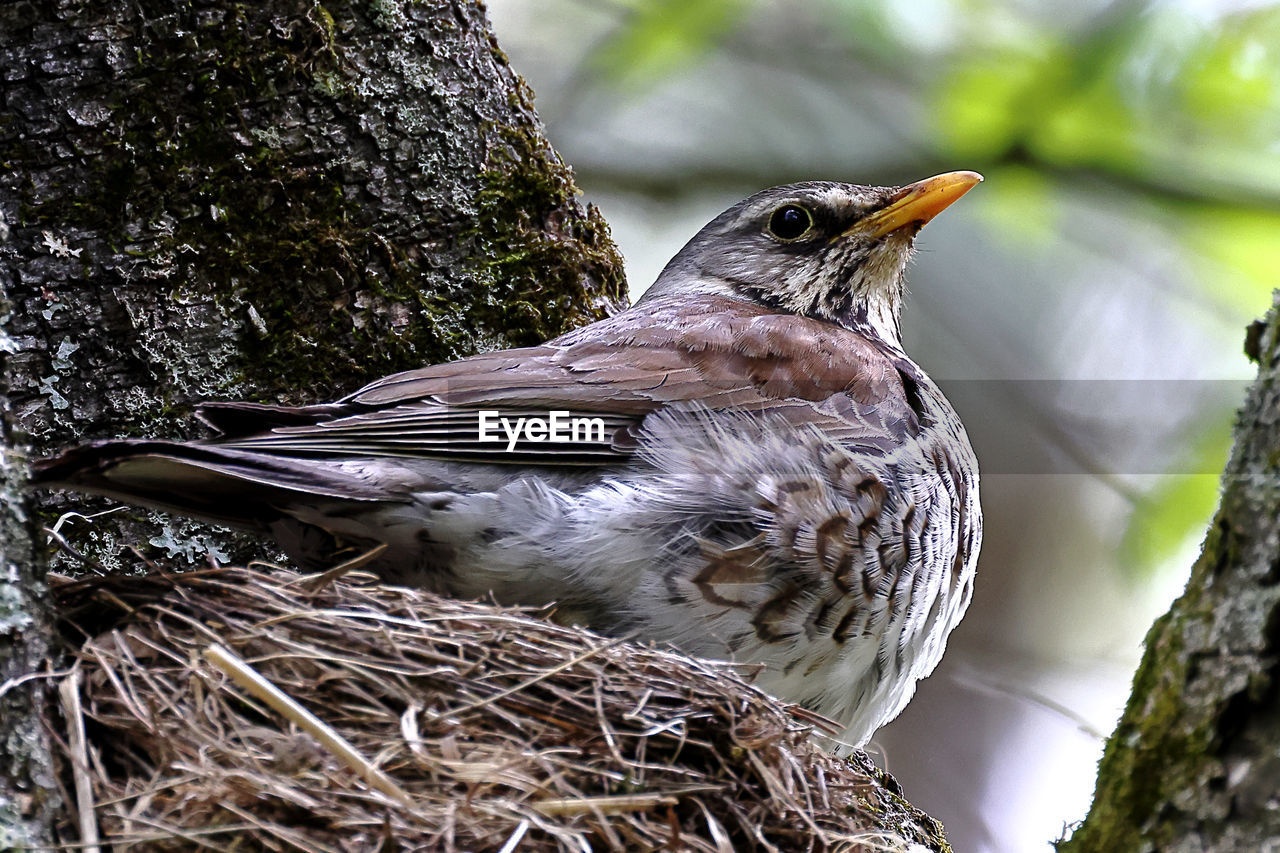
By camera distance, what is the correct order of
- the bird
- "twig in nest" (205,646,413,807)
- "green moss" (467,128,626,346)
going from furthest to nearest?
1. "green moss" (467,128,626,346)
2. the bird
3. "twig in nest" (205,646,413,807)

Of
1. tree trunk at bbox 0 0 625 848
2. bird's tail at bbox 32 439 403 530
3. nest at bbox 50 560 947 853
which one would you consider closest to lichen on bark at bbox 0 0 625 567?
tree trunk at bbox 0 0 625 848

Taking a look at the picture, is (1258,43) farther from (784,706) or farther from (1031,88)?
(784,706)

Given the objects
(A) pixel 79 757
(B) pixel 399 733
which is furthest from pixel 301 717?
(A) pixel 79 757

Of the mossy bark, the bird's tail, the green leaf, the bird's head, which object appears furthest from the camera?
the green leaf

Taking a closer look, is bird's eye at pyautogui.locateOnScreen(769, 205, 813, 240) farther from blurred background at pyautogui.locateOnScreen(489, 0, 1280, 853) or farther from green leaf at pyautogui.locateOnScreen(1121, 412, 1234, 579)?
green leaf at pyautogui.locateOnScreen(1121, 412, 1234, 579)

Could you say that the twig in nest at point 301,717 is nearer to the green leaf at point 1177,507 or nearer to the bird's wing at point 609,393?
the bird's wing at point 609,393

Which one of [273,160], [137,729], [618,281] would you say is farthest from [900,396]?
[137,729]

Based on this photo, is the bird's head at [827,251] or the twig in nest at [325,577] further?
the bird's head at [827,251]

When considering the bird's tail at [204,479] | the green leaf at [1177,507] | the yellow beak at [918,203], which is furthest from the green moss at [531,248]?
the green leaf at [1177,507]
